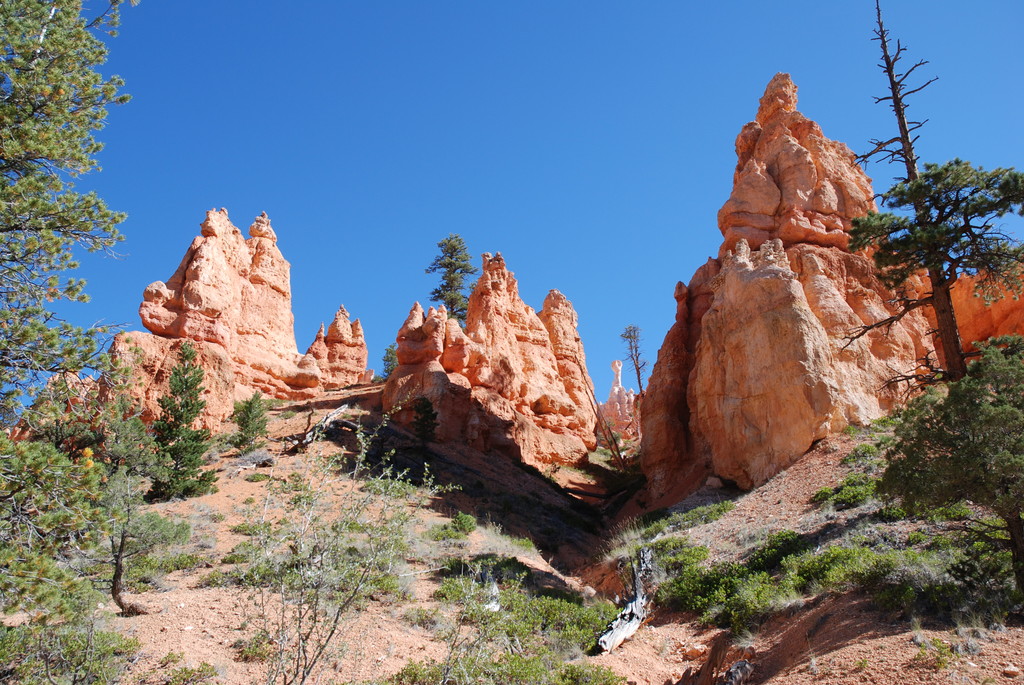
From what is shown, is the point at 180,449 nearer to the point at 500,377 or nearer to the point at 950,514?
the point at 500,377

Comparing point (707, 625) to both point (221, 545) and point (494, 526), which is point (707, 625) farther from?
point (221, 545)

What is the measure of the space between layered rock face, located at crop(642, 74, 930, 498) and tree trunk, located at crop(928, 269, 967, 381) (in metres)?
3.89

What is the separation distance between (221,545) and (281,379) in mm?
A: 22694

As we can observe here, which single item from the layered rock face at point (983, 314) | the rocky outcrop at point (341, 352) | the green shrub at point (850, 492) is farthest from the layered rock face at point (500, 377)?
the layered rock face at point (983, 314)

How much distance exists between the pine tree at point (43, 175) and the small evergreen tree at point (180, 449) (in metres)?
11.1

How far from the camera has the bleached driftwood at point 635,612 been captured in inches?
410

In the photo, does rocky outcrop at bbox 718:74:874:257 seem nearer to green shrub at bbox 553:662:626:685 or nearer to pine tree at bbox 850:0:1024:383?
pine tree at bbox 850:0:1024:383

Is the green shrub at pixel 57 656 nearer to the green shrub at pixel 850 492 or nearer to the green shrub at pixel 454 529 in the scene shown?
the green shrub at pixel 454 529

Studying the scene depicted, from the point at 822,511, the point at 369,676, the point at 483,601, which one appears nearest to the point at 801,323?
the point at 822,511

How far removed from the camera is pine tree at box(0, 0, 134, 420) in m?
7.01

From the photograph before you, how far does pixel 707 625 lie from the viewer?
10828 mm

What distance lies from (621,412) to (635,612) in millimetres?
47314

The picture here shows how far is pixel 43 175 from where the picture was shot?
780 cm

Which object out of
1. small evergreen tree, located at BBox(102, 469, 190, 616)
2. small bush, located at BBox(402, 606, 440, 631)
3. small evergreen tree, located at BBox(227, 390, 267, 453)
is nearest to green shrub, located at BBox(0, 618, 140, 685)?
small evergreen tree, located at BBox(102, 469, 190, 616)
